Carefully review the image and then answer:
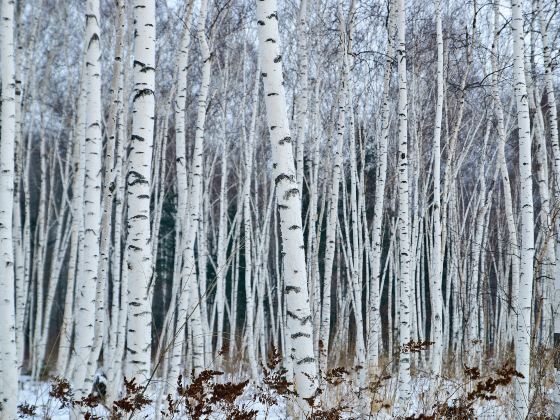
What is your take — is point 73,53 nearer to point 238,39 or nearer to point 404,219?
point 238,39

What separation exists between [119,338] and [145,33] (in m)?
5.94

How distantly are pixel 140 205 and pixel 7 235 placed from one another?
1.80 m

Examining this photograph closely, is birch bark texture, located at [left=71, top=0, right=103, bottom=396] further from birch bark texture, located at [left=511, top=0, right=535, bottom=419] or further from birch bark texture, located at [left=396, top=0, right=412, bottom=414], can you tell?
birch bark texture, located at [left=511, top=0, right=535, bottom=419]

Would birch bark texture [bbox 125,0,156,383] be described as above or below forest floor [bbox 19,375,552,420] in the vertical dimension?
above

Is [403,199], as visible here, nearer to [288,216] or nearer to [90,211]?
[288,216]

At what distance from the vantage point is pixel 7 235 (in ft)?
15.0

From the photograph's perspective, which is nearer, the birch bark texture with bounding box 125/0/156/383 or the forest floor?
the birch bark texture with bounding box 125/0/156/383

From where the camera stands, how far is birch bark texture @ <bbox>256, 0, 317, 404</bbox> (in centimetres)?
329

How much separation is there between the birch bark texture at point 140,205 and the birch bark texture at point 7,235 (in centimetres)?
159

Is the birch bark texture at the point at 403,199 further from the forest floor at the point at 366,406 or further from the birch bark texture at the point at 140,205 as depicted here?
the birch bark texture at the point at 140,205

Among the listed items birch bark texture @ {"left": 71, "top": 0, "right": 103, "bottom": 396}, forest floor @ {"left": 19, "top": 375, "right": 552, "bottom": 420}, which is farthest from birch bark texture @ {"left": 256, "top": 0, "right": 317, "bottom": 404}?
birch bark texture @ {"left": 71, "top": 0, "right": 103, "bottom": 396}

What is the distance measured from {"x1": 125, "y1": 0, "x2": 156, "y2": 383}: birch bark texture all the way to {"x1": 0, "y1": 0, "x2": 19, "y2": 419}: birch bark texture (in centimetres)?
159

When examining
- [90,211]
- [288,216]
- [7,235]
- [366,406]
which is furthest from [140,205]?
[366,406]

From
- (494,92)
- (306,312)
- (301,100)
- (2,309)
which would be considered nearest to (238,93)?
(301,100)
